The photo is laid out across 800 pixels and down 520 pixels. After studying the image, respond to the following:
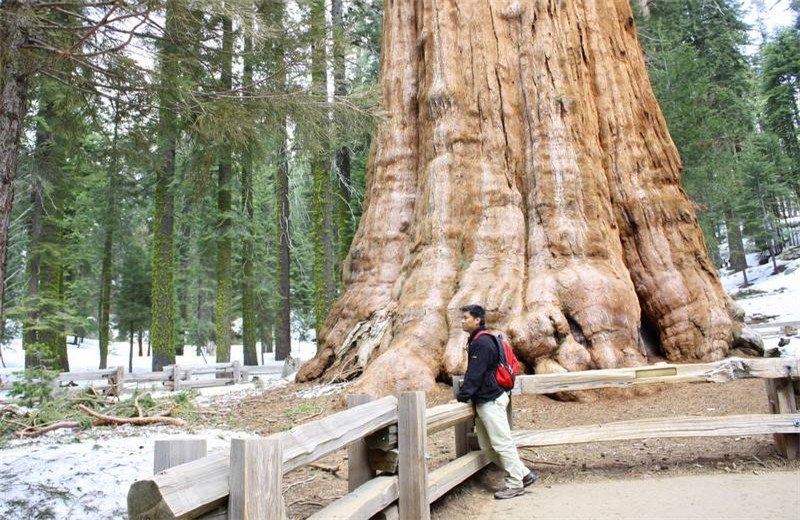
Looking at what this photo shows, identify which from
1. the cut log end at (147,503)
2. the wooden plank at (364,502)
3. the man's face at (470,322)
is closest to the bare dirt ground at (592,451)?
the wooden plank at (364,502)

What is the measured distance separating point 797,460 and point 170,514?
598 cm

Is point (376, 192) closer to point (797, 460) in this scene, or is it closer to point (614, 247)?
point (614, 247)

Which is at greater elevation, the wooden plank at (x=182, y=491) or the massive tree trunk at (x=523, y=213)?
the massive tree trunk at (x=523, y=213)

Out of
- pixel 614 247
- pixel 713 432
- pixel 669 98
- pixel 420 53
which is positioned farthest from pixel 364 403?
pixel 669 98

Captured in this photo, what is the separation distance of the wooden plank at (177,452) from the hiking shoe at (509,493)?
346cm

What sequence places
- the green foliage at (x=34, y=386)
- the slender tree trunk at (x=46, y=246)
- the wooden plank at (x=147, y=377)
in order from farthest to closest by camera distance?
the slender tree trunk at (x=46, y=246), the wooden plank at (x=147, y=377), the green foliage at (x=34, y=386)

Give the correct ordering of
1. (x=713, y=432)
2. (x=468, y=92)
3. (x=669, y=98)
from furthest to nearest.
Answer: (x=669, y=98) < (x=468, y=92) < (x=713, y=432)

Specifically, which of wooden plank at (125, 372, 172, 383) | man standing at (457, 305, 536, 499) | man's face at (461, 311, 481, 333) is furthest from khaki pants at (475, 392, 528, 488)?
wooden plank at (125, 372, 172, 383)

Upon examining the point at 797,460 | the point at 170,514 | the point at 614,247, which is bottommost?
the point at 797,460

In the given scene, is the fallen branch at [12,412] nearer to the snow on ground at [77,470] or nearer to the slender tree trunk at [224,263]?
the snow on ground at [77,470]

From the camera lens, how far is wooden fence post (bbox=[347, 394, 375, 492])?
13.6 feet

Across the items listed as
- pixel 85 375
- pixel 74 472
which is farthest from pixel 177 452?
pixel 85 375

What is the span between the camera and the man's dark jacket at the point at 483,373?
5.22m

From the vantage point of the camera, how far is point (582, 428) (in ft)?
18.5
